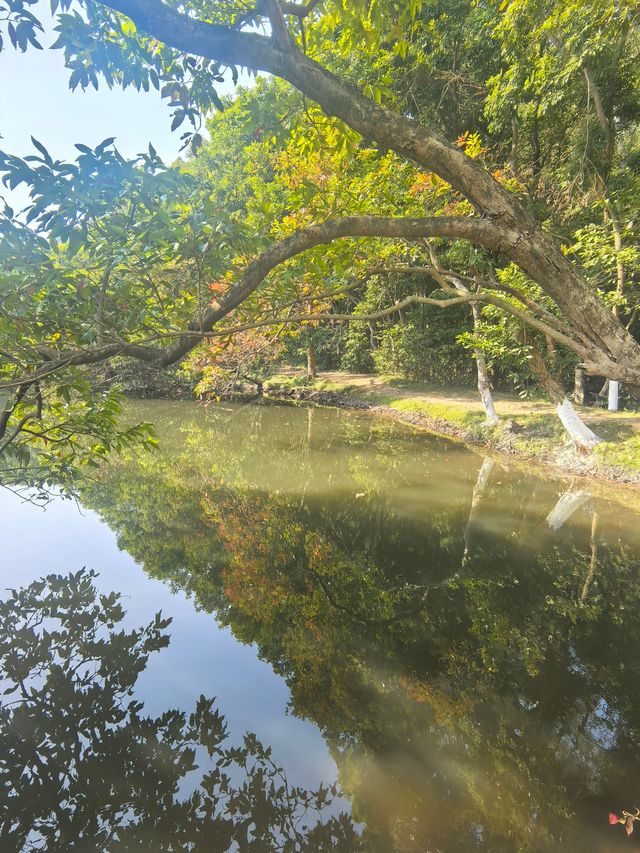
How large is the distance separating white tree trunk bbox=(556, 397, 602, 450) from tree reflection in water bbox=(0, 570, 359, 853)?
865 centimetres

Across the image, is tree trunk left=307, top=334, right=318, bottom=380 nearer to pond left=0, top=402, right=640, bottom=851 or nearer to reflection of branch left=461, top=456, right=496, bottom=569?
reflection of branch left=461, top=456, right=496, bottom=569

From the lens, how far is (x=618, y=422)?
10055mm

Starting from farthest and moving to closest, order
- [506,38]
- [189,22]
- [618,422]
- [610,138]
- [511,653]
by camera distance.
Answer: [610,138] < [618,422] < [506,38] < [511,653] < [189,22]

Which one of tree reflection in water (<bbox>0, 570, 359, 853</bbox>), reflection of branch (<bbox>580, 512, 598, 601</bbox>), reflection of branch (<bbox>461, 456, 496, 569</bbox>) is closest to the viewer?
tree reflection in water (<bbox>0, 570, 359, 853</bbox>)

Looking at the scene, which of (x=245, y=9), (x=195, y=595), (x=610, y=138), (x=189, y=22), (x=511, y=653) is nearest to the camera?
(x=189, y=22)

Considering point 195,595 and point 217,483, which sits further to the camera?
point 217,483

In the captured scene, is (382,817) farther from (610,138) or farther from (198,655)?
(610,138)

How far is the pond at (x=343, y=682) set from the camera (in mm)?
2766

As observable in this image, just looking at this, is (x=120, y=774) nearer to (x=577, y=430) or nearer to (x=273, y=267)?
(x=273, y=267)

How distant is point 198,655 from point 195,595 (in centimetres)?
107

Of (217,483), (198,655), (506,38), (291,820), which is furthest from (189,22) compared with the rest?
(506,38)

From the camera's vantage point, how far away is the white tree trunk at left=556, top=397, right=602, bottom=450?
9445 mm

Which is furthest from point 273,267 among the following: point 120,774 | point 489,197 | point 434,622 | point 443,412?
point 443,412

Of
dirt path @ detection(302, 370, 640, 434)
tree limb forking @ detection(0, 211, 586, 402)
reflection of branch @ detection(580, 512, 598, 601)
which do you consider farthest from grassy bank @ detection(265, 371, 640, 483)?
tree limb forking @ detection(0, 211, 586, 402)
